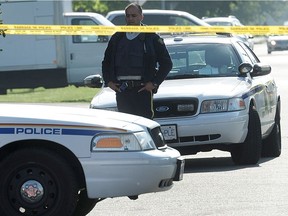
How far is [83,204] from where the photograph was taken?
836 centimetres

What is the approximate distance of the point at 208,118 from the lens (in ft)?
37.2

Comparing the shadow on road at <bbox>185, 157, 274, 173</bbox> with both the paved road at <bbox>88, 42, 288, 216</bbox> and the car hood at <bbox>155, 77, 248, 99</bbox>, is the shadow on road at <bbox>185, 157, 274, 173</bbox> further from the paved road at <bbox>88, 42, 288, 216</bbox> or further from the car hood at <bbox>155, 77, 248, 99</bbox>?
the car hood at <bbox>155, 77, 248, 99</bbox>

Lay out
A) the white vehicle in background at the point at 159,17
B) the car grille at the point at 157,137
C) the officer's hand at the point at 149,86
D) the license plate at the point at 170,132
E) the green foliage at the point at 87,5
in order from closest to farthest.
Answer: the car grille at the point at 157,137 < the officer's hand at the point at 149,86 < the license plate at the point at 170,132 < the white vehicle in background at the point at 159,17 < the green foliage at the point at 87,5

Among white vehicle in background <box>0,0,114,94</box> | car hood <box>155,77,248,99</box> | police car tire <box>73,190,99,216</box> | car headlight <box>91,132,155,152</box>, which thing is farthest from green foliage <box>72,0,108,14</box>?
car headlight <box>91,132,155,152</box>

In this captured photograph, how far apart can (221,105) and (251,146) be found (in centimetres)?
57

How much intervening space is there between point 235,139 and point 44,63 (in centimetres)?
1675

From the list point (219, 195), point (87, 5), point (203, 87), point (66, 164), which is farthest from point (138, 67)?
point (87, 5)

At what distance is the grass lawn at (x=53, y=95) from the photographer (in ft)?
83.5

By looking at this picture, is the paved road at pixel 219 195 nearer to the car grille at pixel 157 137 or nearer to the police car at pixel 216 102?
the police car at pixel 216 102

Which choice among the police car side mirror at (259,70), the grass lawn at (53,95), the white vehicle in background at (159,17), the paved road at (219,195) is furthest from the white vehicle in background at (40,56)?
the paved road at (219,195)

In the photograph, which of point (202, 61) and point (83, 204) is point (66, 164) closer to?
point (83, 204)

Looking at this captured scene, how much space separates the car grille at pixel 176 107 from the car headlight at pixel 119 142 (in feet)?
11.2

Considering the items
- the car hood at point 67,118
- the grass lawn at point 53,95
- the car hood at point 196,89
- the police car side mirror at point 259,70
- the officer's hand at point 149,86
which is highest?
the car hood at point 67,118

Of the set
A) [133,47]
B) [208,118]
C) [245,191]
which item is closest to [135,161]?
[245,191]
